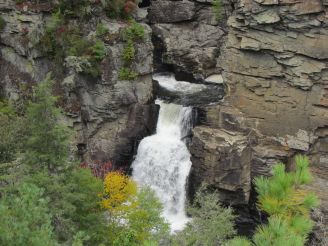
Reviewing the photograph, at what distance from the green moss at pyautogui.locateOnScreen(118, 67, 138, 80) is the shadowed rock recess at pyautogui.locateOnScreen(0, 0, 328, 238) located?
0.26m

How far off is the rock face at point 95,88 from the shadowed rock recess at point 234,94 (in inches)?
2.1

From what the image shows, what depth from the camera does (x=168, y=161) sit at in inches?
1014

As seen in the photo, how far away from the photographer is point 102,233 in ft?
58.7

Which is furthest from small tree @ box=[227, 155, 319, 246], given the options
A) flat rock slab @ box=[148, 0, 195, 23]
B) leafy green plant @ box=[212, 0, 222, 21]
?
flat rock slab @ box=[148, 0, 195, 23]

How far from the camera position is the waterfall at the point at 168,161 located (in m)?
25.5

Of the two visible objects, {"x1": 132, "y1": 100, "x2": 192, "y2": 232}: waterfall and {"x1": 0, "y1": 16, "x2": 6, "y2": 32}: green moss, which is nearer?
{"x1": 132, "y1": 100, "x2": 192, "y2": 232}: waterfall

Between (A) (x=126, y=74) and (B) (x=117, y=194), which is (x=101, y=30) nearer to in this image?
(A) (x=126, y=74)

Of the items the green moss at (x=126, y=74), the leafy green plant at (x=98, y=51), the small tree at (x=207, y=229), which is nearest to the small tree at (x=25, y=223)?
the small tree at (x=207, y=229)

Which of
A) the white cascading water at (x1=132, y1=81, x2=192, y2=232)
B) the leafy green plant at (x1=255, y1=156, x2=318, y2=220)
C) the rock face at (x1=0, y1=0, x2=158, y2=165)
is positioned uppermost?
the leafy green plant at (x1=255, y1=156, x2=318, y2=220)

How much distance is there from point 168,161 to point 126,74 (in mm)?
5038

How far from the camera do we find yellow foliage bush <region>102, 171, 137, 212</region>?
757 inches

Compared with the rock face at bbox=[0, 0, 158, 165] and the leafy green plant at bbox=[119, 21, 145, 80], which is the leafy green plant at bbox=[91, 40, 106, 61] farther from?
the leafy green plant at bbox=[119, 21, 145, 80]

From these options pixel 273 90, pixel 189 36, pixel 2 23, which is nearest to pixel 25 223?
pixel 273 90

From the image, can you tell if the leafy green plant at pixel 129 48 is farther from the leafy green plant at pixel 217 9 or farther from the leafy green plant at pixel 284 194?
the leafy green plant at pixel 284 194
